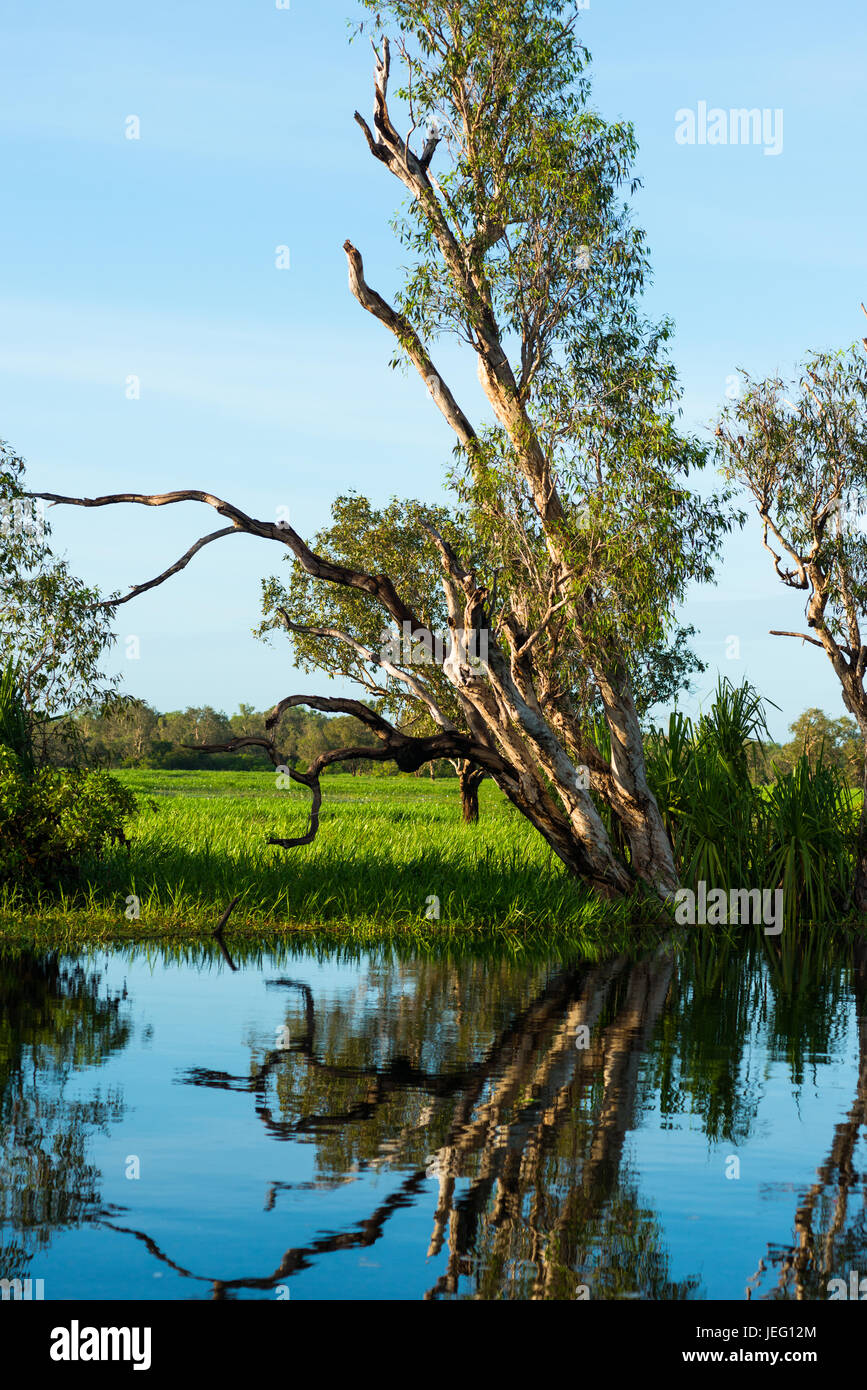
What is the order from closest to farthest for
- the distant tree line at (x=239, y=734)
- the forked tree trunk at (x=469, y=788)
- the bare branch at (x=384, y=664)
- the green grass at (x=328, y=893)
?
the green grass at (x=328, y=893) < the bare branch at (x=384, y=664) < the forked tree trunk at (x=469, y=788) < the distant tree line at (x=239, y=734)

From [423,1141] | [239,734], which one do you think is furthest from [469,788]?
[239,734]

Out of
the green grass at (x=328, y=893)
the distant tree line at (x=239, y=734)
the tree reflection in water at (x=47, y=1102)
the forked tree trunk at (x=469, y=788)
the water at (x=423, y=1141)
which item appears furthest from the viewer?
Result: the distant tree line at (x=239, y=734)

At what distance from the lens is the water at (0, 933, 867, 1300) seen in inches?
229

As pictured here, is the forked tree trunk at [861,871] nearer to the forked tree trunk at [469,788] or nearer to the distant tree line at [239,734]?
the forked tree trunk at [469,788]

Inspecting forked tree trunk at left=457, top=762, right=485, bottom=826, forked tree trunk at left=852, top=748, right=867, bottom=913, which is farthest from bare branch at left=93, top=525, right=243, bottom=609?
forked tree trunk at left=457, top=762, right=485, bottom=826

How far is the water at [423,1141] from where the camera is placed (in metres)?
5.82

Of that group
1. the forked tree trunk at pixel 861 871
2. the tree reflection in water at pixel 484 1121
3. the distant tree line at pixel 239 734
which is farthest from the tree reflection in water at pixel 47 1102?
the distant tree line at pixel 239 734

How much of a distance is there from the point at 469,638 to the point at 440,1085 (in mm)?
10769

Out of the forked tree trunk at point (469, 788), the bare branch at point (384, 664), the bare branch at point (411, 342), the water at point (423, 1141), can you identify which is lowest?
the water at point (423, 1141)

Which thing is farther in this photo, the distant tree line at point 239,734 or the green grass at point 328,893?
the distant tree line at point 239,734

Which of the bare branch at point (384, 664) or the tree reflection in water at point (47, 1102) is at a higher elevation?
the bare branch at point (384, 664)

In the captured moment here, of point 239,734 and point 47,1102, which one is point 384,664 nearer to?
point 47,1102

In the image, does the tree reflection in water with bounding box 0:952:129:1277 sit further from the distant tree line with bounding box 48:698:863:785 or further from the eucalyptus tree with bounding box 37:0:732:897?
the distant tree line with bounding box 48:698:863:785
